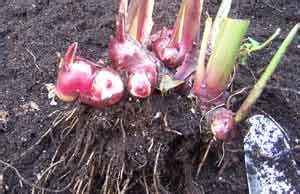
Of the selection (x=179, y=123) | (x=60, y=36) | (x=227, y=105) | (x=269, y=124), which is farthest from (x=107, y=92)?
(x=60, y=36)

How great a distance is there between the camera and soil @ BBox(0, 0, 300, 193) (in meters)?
1.15

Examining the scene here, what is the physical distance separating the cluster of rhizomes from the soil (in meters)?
0.05

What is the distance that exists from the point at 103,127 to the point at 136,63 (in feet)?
0.50

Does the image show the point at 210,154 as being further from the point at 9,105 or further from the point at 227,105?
the point at 9,105

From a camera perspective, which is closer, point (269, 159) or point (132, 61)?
point (132, 61)

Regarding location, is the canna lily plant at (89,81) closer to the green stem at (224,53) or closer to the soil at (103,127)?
the soil at (103,127)

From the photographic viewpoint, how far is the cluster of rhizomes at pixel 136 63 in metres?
1.09

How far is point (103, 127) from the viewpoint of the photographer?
116 cm

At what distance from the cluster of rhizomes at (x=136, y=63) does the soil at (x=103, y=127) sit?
0.15 ft

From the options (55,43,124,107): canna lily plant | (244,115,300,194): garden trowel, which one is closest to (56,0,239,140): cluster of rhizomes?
(55,43,124,107): canna lily plant

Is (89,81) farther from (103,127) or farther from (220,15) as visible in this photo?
(220,15)

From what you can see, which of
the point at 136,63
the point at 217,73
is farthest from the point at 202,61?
the point at 136,63

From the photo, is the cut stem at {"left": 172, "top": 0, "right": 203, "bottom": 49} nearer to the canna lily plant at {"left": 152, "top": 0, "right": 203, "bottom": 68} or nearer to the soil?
the canna lily plant at {"left": 152, "top": 0, "right": 203, "bottom": 68}

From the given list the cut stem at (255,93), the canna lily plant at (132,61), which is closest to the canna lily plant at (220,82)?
the cut stem at (255,93)
